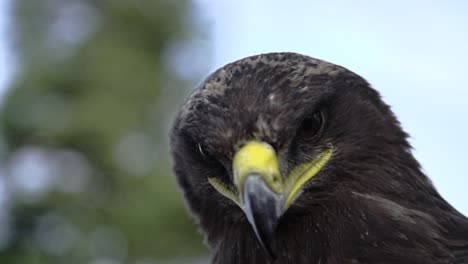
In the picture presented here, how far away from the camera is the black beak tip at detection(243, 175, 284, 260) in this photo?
2.71 meters

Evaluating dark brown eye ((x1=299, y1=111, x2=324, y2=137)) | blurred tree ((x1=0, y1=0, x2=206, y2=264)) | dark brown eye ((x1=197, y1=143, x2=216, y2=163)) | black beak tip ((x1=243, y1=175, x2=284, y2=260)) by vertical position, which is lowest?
black beak tip ((x1=243, y1=175, x2=284, y2=260))

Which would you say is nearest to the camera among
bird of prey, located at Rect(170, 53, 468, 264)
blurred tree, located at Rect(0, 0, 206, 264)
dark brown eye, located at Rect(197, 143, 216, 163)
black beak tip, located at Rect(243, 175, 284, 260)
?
black beak tip, located at Rect(243, 175, 284, 260)

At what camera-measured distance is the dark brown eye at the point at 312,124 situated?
3.00 metres

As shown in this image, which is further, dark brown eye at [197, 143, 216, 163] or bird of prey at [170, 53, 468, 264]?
dark brown eye at [197, 143, 216, 163]

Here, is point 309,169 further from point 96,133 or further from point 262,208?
point 96,133

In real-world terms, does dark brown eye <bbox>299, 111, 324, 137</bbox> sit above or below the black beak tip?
above

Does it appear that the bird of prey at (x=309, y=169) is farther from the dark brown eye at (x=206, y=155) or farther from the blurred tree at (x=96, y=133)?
the blurred tree at (x=96, y=133)

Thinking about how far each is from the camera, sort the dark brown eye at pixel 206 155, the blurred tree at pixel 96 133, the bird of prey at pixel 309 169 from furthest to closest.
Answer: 1. the blurred tree at pixel 96 133
2. the dark brown eye at pixel 206 155
3. the bird of prey at pixel 309 169

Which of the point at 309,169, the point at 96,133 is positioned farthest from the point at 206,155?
the point at 96,133

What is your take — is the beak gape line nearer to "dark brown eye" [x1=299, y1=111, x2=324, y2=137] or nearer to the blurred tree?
"dark brown eye" [x1=299, y1=111, x2=324, y2=137]

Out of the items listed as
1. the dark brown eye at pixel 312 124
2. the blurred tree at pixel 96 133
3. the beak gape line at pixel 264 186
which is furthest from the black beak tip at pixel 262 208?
the blurred tree at pixel 96 133

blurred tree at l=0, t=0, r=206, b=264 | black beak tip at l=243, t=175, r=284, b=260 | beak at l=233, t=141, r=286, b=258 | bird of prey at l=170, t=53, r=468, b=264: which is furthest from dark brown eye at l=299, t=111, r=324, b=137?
blurred tree at l=0, t=0, r=206, b=264

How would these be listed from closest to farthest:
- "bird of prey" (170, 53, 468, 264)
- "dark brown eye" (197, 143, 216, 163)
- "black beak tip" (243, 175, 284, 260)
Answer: "black beak tip" (243, 175, 284, 260) → "bird of prey" (170, 53, 468, 264) → "dark brown eye" (197, 143, 216, 163)

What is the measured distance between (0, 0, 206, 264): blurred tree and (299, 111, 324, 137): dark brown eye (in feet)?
34.2
